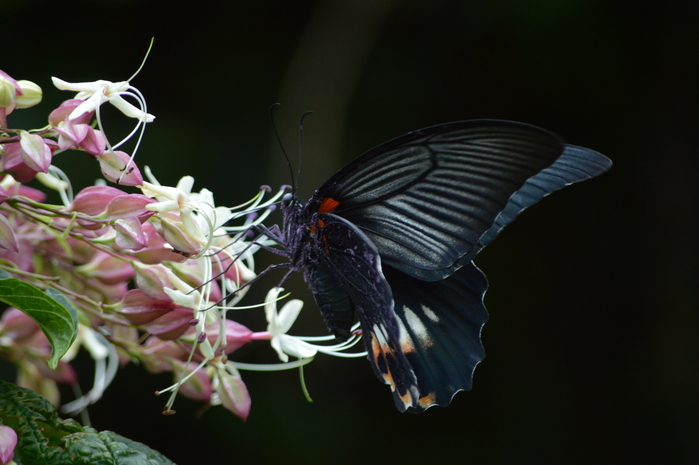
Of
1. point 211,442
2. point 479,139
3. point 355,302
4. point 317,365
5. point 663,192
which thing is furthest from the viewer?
point 663,192

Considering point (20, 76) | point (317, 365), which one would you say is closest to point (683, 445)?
point (317, 365)

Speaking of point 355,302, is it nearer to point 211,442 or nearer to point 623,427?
point 211,442

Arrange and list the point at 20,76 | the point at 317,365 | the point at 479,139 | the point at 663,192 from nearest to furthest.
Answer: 1. the point at 479,139
2. the point at 20,76
3. the point at 317,365
4. the point at 663,192

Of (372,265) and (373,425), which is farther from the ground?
(372,265)

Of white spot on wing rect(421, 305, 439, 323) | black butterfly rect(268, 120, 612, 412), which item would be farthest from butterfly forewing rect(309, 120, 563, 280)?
white spot on wing rect(421, 305, 439, 323)

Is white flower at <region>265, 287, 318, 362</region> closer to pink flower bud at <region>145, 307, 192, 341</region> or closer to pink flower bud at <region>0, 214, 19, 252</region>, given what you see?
pink flower bud at <region>145, 307, 192, 341</region>

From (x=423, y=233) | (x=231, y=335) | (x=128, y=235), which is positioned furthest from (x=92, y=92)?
(x=423, y=233)

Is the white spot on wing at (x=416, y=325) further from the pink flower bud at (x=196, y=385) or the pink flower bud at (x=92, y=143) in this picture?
the pink flower bud at (x=92, y=143)
